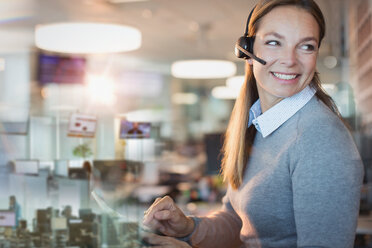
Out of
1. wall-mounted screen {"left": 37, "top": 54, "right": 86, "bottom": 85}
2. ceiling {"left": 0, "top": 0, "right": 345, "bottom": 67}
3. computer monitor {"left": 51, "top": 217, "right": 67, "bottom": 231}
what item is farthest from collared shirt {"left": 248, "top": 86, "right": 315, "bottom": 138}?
ceiling {"left": 0, "top": 0, "right": 345, "bottom": 67}

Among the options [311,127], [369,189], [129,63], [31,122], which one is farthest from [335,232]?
[129,63]

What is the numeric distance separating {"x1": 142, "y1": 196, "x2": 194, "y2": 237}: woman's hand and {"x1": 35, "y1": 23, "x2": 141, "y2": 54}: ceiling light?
1.13m

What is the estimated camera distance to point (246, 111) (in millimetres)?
1070

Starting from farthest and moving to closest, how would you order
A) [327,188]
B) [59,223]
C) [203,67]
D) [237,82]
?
1. [203,67]
2. [237,82]
3. [59,223]
4. [327,188]

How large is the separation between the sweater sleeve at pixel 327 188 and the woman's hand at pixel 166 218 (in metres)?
0.30

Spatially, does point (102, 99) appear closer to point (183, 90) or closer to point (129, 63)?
point (129, 63)

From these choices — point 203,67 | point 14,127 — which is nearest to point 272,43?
point 14,127

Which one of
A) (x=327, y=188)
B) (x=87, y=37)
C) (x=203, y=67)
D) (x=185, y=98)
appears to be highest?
(x=185, y=98)

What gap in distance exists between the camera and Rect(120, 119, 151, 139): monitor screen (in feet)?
4.24

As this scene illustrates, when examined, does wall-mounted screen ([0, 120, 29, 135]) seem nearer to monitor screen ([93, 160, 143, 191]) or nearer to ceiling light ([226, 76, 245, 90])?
monitor screen ([93, 160, 143, 191])

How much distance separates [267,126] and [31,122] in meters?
0.93

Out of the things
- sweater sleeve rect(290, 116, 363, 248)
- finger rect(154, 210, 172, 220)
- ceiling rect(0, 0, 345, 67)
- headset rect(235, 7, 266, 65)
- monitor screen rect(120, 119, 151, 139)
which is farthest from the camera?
ceiling rect(0, 0, 345, 67)

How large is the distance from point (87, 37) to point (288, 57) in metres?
1.38

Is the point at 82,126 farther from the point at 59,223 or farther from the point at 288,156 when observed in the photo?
the point at 288,156
